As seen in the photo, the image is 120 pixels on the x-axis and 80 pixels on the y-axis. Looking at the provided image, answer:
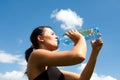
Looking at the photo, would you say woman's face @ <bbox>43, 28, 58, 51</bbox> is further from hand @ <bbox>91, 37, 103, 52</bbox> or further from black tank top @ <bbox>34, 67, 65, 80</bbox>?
hand @ <bbox>91, 37, 103, 52</bbox>

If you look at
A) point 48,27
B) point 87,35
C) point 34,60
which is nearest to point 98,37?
point 87,35

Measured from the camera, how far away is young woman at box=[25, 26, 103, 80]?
5.41 meters

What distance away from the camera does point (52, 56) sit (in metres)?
5.61

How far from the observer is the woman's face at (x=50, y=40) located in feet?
20.0

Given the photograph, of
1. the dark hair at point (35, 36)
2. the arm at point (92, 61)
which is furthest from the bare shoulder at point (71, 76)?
the dark hair at point (35, 36)

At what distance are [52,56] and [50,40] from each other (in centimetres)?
66

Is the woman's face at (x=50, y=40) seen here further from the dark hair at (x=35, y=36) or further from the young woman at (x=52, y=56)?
the dark hair at (x=35, y=36)

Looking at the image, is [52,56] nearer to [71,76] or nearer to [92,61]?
[92,61]

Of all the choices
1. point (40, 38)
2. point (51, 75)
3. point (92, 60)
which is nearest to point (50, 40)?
point (40, 38)

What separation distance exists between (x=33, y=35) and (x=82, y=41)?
1.35m

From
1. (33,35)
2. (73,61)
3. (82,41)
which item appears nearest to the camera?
(73,61)

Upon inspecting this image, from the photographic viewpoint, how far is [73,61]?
5.34m

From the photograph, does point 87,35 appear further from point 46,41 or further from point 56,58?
point 56,58

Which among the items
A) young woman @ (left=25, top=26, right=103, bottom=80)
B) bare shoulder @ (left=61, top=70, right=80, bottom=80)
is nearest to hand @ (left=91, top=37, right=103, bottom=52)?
young woman @ (left=25, top=26, right=103, bottom=80)
